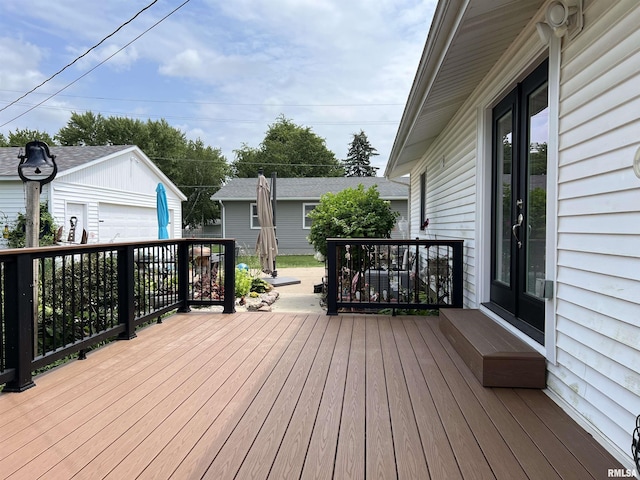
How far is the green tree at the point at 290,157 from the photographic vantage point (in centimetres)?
3334

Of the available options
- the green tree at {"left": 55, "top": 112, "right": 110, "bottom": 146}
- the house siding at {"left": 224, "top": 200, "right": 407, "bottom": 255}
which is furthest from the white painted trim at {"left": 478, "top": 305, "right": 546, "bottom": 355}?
the green tree at {"left": 55, "top": 112, "right": 110, "bottom": 146}

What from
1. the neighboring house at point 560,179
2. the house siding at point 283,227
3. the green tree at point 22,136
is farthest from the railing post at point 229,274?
the green tree at point 22,136

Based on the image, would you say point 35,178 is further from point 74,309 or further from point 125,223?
point 125,223

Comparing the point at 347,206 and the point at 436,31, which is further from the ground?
the point at 436,31

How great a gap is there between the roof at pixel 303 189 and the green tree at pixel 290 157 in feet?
48.3

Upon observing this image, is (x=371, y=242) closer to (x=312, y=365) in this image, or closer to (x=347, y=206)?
(x=312, y=365)

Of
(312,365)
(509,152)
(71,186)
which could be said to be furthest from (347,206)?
(71,186)

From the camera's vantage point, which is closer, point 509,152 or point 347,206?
point 509,152

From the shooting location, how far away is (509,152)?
3385 millimetres

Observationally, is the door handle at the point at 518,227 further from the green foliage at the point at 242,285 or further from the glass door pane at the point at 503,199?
the green foliage at the point at 242,285

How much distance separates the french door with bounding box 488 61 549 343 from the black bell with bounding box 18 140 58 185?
3768mm

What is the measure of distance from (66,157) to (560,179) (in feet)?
41.5

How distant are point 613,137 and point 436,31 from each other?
4.13 feet

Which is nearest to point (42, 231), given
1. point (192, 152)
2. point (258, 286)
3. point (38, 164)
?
point (258, 286)
